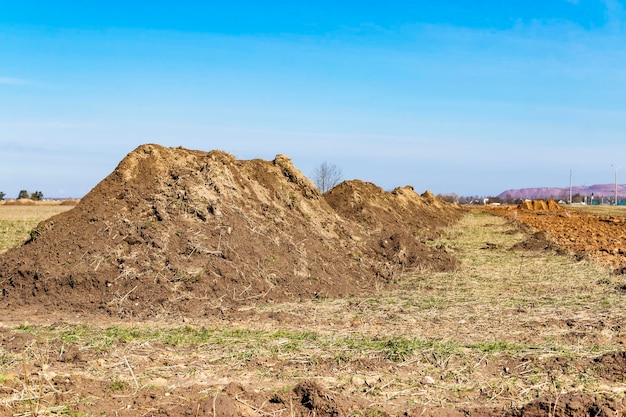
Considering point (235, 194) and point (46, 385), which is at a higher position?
point (235, 194)

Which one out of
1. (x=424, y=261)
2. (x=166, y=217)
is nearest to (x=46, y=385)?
(x=166, y=217)

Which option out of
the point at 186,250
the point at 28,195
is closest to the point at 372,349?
the point at 186,250

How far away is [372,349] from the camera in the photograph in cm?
761

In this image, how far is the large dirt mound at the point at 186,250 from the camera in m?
10.7

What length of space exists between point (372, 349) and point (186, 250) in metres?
5.19

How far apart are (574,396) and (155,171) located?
10713 millimetres

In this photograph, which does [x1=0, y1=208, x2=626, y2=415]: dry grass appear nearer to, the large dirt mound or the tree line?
the large dirt mound

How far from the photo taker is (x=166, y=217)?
488 inches

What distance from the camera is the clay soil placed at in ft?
19.7

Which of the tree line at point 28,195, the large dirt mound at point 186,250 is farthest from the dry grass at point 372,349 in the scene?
the tree line at point 28,195

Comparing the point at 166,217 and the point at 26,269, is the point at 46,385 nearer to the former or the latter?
the point at 26,269

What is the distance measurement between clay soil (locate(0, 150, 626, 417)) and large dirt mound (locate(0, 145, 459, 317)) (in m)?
0.04

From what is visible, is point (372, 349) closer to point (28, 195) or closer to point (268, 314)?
point (268, 314)

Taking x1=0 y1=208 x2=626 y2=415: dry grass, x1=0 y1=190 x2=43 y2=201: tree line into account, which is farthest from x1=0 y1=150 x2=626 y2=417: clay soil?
x1=0 y1=190 x2=43 y2=201: tree line
